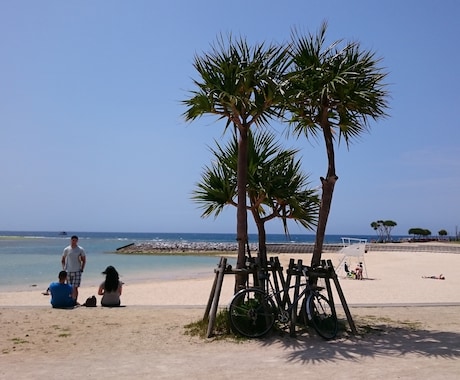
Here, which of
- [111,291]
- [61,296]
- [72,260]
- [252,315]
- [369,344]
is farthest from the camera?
[72,260]

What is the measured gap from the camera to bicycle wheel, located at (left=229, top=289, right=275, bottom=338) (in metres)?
7.27

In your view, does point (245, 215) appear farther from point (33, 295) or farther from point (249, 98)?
point (33, 295)

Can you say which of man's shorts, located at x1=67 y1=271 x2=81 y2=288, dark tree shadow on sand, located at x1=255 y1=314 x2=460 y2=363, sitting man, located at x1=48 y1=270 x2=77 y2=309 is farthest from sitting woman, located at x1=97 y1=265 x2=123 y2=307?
dark tree shadow on sand, located at x1=255 y1=314 x2=460 y2=363

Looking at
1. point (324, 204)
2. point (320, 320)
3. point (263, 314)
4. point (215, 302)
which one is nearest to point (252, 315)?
point (263, 314)

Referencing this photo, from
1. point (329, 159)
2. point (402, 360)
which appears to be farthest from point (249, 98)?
point (402, 360)

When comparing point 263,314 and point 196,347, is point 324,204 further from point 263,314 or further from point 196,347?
point 196,347

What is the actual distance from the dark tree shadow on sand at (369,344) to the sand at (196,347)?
1 centimetres

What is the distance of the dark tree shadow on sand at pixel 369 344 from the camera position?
6.11 m

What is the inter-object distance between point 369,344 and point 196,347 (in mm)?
2323

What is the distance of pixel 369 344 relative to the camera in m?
6.79

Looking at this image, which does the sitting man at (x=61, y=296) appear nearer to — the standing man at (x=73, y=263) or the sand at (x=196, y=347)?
the sand at (x=196, y=347)

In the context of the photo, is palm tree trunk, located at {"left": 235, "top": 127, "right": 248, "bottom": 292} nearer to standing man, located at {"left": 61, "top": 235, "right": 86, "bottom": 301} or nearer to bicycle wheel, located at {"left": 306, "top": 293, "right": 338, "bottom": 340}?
bicycle wheel, located at {"left": 306, "top": 293, "right": 338, "bottom": 340}

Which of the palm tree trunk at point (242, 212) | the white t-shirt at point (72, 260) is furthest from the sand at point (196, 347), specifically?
the white t-shirt at point (72, 260)

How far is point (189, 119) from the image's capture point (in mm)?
8180
